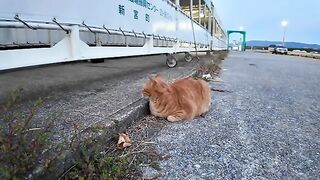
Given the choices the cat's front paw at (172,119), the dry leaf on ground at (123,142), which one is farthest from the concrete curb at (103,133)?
the cat's front paw at (172,119)

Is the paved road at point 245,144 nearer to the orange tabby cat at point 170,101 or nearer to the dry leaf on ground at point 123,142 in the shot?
the orange tabby cat at point 170,101

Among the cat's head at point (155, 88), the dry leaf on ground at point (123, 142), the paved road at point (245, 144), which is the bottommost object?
the paved road at point (245, 144)

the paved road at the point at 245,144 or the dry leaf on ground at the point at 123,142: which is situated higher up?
the dry leaf on ground at the point at 123,142

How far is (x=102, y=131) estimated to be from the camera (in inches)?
71.1

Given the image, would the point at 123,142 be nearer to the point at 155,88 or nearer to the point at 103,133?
the point at 103,133

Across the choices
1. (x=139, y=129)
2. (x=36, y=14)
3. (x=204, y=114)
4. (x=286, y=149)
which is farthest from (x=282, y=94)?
(x=36, y=14)

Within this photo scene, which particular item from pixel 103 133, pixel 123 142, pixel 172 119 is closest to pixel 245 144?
pixel 172 119

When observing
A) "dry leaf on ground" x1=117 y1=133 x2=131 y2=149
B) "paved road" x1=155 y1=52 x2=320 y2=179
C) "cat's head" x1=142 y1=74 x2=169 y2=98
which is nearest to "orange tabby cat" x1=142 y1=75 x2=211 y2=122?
"cat's head" x1=142 y1=74 x2=169 y2=98

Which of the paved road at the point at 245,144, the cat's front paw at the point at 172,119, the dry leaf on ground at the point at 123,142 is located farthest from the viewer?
the cat's front paw at the point at 172,119

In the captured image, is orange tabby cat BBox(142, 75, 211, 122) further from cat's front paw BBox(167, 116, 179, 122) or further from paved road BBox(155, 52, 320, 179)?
paved road BBox(155, 52, 320, 179)

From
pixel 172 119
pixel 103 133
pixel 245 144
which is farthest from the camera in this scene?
pixel 172 119

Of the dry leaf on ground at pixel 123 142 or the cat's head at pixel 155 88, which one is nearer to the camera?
the dry leaf on ground at pixel 123 142

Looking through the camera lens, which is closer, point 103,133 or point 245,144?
point 103,133

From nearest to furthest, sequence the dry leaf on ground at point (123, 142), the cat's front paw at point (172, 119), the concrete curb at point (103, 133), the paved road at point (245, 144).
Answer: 1. the concrete curb at point (103, 133)
2. the paved road at point (245, 144)
3. the dry leaf on ground at point (123, 142)
4. the cat's front paw at point (172, 119)
